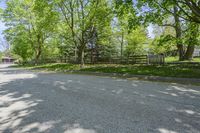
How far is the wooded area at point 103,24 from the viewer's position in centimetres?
1366

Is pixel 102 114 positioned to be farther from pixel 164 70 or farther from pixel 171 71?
pixel 164 70

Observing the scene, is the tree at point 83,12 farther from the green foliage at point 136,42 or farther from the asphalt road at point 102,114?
the asphalt road at point 102,114

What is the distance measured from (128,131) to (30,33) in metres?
33.3

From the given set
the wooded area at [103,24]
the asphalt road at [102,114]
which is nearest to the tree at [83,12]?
the wooded area at [103,24]

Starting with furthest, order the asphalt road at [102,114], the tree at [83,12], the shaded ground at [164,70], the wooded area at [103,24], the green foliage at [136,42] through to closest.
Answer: the green foliage at [136,42], the tree at [83,12], the wooded area at [103,24], the shaded ground at [164,70], the asphalt road at [102,114]

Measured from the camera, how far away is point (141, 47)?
34.9 meters

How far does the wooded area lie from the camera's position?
1366 centimetres

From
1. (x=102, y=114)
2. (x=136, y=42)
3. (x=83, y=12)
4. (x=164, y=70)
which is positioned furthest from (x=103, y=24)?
(x=102, y=114)

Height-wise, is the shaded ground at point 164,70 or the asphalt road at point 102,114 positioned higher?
the shaded ground at point 164,70

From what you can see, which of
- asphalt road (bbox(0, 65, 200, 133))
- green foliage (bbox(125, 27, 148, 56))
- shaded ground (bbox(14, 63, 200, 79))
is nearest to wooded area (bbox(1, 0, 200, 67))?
green foliage (bbox(125, 27, 148, 56))

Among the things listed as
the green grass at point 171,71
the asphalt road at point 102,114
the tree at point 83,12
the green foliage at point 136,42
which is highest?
the tree at point 83,12

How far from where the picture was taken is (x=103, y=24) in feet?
63.8

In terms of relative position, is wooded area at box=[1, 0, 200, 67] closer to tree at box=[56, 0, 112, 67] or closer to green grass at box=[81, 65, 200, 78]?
tree at box=[56, 0, 112, 67]

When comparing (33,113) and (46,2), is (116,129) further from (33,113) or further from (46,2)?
(46,2)
